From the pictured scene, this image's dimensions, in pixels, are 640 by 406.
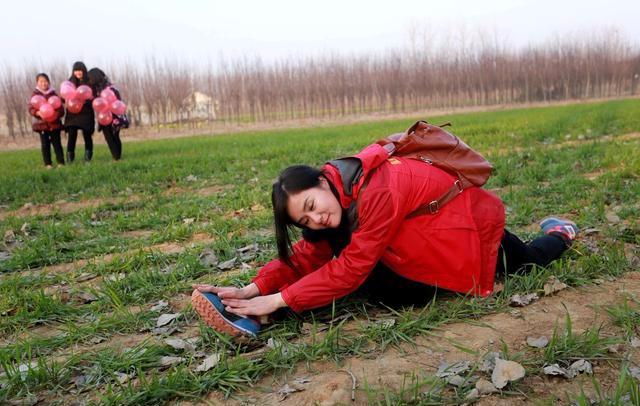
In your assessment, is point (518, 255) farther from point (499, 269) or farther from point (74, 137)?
point (74, 137)

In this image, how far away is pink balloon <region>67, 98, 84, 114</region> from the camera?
34.4ft

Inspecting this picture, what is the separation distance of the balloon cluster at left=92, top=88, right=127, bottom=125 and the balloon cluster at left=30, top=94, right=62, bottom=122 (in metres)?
0.70

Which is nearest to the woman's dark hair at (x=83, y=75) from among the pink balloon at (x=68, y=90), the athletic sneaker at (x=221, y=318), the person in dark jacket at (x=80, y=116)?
the person in dark jacket at (x=80, y=116)

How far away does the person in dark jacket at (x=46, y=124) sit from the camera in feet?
34.2

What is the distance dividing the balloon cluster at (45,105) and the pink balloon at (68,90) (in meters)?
0.23

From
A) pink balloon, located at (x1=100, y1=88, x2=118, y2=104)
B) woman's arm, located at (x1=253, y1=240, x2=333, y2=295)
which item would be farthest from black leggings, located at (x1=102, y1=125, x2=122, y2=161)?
woman's arm, located at (x1=253, y1=240, x2=333, y2=295)

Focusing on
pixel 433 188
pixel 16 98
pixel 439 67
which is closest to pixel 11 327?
pixel 433 188

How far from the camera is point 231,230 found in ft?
16.3

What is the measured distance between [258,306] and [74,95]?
9236 mm

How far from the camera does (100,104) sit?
10.8m

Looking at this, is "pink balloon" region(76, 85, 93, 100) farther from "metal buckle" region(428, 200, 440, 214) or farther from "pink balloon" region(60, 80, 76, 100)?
"metal buckle" region(428, 200, 440, 214)

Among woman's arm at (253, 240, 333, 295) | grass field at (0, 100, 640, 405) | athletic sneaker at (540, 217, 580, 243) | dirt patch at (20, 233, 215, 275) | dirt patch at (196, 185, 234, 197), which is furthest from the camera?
dirt patch at (196, 185, 234, 197)

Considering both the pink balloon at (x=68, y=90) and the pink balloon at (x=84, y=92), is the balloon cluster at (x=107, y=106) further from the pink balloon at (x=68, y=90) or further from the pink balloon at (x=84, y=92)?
the pink balloon at (x=68, y=90)

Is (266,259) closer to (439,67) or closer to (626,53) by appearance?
(439,67)
